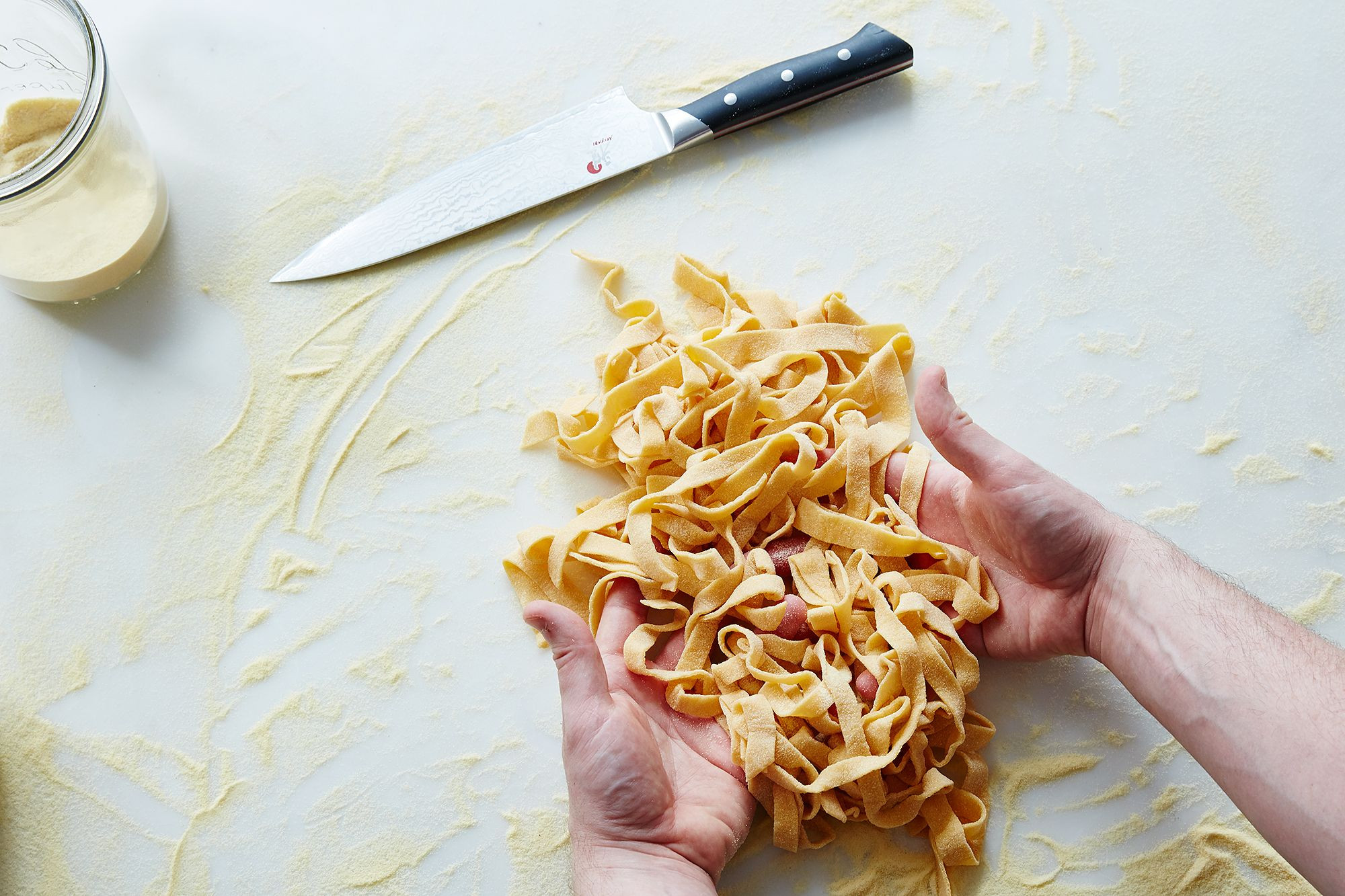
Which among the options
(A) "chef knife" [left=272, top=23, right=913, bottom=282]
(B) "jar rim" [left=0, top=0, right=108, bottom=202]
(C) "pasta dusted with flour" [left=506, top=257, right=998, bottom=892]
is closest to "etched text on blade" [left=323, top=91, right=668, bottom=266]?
(A) "chef knife" [left=272, top=23, right=913, bottom=282]

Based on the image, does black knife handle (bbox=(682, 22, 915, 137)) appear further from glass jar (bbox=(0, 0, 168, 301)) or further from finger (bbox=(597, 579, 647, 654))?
glass jar (bbox=(0, 0, 168, 301))

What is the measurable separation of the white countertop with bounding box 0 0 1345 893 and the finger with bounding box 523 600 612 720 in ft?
0.83

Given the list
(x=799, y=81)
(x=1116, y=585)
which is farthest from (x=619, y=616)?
(x=799, y=81)

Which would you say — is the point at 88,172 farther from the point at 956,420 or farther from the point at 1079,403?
the point at 1079,403

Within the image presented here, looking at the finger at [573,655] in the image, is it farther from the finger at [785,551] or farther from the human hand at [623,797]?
the finger at [785,551]

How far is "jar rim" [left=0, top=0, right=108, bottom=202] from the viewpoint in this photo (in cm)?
140

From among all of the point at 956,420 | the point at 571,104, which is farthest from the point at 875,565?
the point at 571,104

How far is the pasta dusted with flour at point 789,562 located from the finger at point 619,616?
2 cm

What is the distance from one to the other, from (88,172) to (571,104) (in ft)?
2.61

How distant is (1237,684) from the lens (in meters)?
1.24

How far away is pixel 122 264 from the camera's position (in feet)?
5.28

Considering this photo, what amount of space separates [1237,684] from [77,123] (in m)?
1.82

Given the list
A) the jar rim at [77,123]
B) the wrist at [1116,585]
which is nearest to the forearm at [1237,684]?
the wrist at [1116,585]

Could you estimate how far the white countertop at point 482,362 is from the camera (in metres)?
1.52
